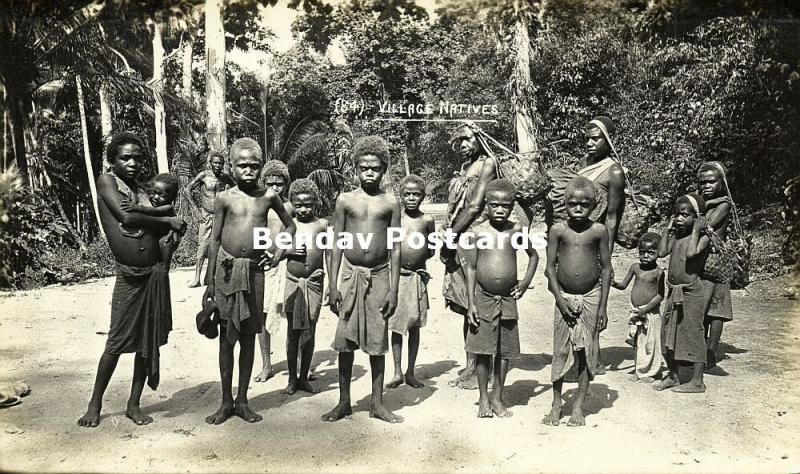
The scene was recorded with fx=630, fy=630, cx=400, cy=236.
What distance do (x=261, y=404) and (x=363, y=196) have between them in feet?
5.33

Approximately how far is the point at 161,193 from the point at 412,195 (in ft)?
6.10

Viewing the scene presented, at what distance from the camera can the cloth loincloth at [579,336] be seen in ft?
13.2

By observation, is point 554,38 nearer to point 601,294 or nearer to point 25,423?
point 601,294

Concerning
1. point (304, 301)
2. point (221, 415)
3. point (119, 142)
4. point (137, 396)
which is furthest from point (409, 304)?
point (119, 142)

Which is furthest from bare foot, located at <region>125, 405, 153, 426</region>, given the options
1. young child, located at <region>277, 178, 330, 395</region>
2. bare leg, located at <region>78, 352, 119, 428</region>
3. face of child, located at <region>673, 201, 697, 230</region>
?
face of child, located at <region>673, 201, 697, 230</region>

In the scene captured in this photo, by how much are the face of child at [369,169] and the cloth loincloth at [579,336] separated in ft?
4.71

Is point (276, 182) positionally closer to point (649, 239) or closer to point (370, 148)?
point (370, 148)

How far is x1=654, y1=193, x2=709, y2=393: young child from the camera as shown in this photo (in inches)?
184

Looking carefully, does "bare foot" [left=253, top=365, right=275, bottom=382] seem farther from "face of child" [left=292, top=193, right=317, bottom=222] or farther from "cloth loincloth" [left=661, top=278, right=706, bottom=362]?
"cloth loincloth" [left=661, top=278, right=706, bottom=362]

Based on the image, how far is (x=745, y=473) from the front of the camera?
3.26 metres

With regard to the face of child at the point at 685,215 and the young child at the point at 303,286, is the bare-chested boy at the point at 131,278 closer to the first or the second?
the young child at the point at 303,286

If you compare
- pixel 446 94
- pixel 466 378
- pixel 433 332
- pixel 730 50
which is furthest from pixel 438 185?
pixel 466 378

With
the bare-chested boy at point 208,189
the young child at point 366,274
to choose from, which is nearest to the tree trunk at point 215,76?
the bare-chested boy at point 208,189

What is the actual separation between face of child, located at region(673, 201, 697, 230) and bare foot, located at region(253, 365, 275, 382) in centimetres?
339
